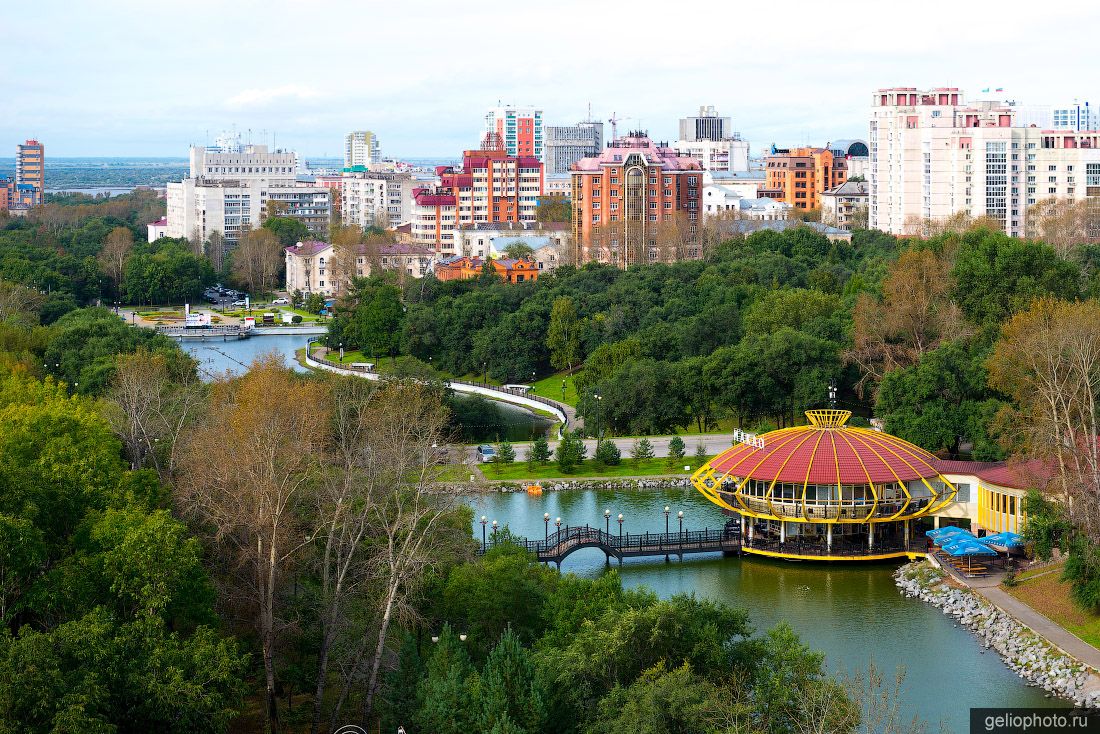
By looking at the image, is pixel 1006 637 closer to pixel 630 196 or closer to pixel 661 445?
pixel 661 445

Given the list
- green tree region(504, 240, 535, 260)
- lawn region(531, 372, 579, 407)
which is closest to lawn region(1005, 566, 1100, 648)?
lawn region(531, 372, 579, 407)

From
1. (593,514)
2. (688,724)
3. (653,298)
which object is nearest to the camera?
(688,724)

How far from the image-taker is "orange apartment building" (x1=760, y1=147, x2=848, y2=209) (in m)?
136

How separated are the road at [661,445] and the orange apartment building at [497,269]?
3852cm

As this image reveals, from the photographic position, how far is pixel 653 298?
220ft

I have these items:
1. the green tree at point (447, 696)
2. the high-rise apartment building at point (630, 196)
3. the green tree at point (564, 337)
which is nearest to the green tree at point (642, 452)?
the green tree at point (564, 337)

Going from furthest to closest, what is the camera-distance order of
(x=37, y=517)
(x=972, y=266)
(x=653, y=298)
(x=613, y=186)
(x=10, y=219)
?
1. (x=10, y=219)
2. (x=613, y=186)
3. (x=653, y=298)
4. (x=972, y=266)
5. (x=37, y=517)

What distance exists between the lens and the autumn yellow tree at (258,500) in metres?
25.0

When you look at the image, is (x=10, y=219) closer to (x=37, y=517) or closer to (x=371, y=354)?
(x=371, y=354)

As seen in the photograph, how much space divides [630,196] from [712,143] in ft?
277

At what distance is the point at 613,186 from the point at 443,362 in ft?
87.8

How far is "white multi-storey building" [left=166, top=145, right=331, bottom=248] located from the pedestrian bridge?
308 ft

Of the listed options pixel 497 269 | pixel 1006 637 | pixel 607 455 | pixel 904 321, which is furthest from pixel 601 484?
pixel 497 269

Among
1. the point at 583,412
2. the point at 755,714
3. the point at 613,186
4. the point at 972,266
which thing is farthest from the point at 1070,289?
the point at 613,186
